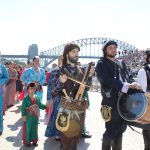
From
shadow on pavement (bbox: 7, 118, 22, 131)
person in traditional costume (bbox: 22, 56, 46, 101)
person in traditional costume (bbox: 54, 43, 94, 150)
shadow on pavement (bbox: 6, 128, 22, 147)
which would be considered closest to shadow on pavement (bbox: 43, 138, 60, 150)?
shadow on pavement (bbox: 6, 128, 22, 147)

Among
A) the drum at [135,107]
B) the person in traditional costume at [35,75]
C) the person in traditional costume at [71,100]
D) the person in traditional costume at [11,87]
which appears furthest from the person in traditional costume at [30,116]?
the person in traditional costume at [11,87]

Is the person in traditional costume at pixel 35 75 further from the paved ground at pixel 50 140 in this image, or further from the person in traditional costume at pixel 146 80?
the person in traditional costume at pixel 146 80

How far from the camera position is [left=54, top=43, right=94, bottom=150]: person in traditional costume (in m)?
4.43

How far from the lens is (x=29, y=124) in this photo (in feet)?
21.4

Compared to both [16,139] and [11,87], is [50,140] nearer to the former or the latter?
[16,139]

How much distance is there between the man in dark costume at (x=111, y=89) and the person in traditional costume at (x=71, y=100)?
185 millimetres

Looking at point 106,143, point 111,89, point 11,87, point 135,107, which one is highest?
point 111,89

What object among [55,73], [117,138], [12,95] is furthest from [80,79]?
[12,95]

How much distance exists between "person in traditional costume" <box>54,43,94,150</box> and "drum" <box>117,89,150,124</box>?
0.46 m

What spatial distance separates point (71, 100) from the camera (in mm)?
4492

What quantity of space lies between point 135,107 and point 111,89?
38 centimetres

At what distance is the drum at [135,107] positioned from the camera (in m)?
4.35

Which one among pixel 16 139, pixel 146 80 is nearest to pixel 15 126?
pixel 16 139

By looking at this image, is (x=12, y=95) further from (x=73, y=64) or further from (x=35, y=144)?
(x=73, y=64)
